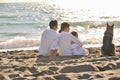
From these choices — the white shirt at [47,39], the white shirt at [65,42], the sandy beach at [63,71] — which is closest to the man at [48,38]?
the white shirt at [47,39]

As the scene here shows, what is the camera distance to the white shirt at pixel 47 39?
9.32 meters

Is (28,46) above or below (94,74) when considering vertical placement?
below

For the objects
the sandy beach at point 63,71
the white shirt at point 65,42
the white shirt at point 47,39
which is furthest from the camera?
the white shirt at point 47,39

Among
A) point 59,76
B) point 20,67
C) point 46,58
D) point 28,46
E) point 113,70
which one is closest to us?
point 59,76

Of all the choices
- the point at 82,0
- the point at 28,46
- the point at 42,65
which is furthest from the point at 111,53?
the point at 82,0

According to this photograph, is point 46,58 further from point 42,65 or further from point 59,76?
point 59,76

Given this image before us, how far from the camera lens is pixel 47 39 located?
30.9ft

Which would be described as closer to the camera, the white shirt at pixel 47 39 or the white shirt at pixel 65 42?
the white shirt at pixel 65 42

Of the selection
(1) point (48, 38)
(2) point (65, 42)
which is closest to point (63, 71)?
(2) point (65, 42)

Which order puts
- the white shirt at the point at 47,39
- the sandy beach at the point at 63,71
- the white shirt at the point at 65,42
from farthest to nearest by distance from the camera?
the white shirt at the point at 47,39
the white shirt at the point at 65,42
the sandy beach at the point at 63,71

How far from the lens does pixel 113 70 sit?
22.3ft

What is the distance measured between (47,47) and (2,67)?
6.64ft

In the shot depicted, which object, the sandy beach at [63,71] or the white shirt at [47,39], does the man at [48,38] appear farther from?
the sandy beach at [63,71]

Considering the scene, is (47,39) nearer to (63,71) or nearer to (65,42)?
(65,42)
